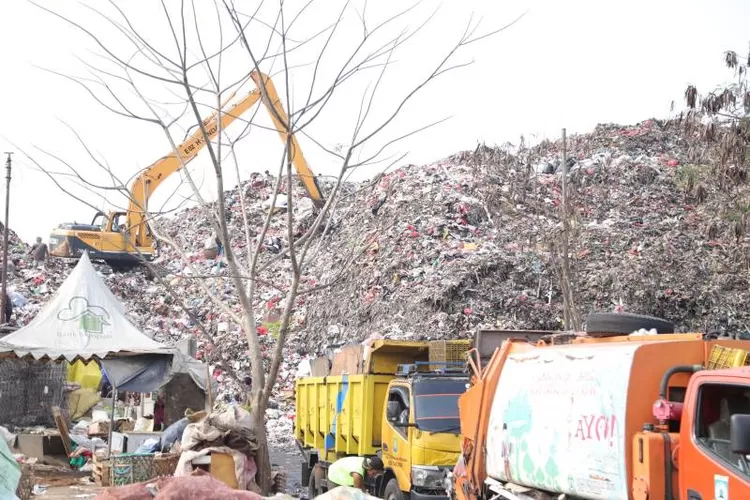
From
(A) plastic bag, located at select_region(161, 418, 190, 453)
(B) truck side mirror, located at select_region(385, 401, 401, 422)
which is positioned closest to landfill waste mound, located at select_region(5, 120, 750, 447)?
(A) plastic bag, located at select_region(161, 418, 190, 453)

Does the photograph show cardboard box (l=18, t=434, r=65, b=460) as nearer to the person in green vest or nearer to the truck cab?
the person in green vest

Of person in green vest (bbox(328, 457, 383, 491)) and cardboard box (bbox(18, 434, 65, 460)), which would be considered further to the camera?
cardboard box (bbox(18, 434, 65, 460))

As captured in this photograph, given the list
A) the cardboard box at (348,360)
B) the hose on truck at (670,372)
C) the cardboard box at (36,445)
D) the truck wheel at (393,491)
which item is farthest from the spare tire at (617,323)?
the cardboard box at (36,445)

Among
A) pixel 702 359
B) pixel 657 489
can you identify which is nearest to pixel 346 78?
pixel 702 359

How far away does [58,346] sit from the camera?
570 inches

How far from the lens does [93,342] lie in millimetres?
14594

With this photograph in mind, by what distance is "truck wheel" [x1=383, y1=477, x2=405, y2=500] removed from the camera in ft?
30.2

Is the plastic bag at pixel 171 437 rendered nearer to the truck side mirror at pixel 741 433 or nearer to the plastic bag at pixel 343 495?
the plastic bag at pixel 343 495

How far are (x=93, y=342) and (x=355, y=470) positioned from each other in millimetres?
6406

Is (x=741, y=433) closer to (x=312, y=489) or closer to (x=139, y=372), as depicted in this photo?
(x=312, y=489)

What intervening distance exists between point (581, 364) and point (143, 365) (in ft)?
33.2

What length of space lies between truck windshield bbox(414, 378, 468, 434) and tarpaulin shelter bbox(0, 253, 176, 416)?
6.23m

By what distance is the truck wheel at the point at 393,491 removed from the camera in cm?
920

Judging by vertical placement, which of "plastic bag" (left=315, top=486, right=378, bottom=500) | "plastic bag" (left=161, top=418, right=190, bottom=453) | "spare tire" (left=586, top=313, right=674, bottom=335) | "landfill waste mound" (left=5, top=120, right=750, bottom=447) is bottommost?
"plastic bag" (left=161, top=418, right=190, bottom=453)
